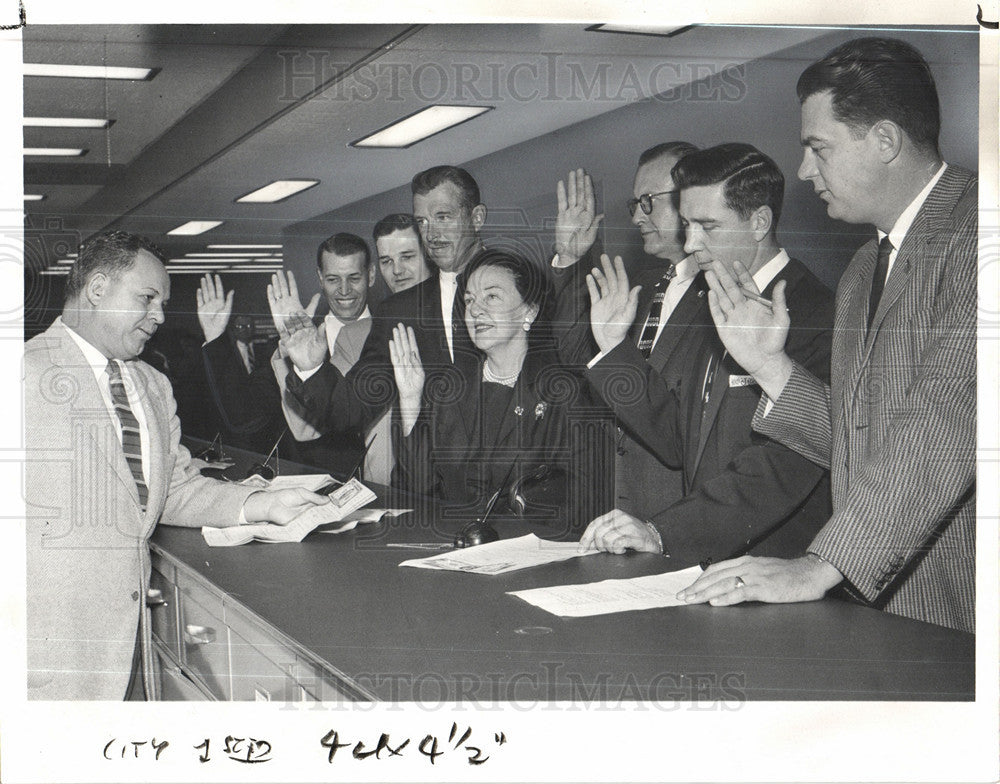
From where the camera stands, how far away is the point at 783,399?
204 centimetres

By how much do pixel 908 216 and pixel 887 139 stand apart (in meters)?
0.17

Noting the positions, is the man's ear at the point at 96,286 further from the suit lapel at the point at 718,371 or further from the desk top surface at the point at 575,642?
the suit lapel at the point at 718,371

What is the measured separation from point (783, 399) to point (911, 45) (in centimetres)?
78

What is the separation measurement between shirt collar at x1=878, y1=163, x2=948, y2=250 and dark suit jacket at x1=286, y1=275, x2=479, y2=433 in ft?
2.96

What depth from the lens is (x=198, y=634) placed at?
6.47 feet

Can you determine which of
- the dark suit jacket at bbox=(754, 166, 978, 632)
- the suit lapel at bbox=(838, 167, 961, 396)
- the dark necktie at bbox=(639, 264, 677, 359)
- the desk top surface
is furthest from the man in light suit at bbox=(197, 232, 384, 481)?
the suit lapel at bbox=(838, 167, 961, 396)

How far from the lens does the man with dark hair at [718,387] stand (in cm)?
203

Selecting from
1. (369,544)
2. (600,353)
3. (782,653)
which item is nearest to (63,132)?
(369,544)

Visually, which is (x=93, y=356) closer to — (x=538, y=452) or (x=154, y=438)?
(x=154, y=438)

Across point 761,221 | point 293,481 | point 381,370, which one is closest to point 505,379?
point 381,370

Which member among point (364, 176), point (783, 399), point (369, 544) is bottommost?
point (369, 544)

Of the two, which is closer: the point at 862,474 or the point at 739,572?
the point at 739,572

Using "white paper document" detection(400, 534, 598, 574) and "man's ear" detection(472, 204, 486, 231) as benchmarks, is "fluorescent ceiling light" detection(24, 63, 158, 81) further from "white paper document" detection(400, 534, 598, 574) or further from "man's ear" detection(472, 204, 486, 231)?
"white paper document" detection(400, 534, 598, 574)

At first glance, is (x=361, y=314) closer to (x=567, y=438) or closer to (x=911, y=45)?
(x=567, y=438)
